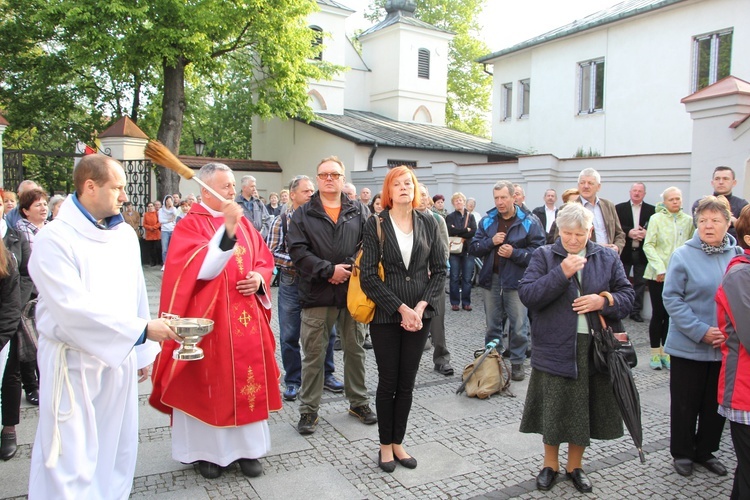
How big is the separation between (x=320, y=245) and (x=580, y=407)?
92.4 inches

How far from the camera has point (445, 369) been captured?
668 cm

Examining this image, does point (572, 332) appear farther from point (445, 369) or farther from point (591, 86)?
point (591, 86)

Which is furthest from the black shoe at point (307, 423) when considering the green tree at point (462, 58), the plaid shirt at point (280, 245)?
the green tree at point (462, 58)

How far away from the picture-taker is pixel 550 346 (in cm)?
389

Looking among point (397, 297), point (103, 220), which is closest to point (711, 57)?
point (397, 297)

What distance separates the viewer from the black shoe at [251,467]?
4094 mm

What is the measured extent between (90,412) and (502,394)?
4024 mm

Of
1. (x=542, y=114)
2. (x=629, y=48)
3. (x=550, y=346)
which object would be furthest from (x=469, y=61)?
(x=550, y=346)

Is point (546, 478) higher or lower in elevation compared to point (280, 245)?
lower

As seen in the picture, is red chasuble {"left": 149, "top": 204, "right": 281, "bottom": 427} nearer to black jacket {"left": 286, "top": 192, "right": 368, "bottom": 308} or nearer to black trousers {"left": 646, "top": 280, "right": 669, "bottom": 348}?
black jacket {"left": 286, "top": 192, "right": 368, "bottom": 308}

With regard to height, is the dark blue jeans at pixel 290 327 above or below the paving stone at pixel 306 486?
above

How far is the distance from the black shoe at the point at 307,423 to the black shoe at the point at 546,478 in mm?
1832

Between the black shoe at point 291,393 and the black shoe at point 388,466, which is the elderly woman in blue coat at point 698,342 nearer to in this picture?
the black shoe at point 388,466

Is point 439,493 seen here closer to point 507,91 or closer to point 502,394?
point 502,394
